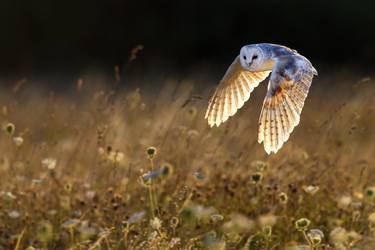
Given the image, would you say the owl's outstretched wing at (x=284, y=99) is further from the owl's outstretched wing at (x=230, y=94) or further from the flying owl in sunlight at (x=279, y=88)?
the owl's outstretched wing at (x=230, y=94)

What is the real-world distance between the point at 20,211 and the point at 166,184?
829mm

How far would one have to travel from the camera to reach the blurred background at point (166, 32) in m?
14.4

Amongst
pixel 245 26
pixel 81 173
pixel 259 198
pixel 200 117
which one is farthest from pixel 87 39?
Result: pixel 259 198

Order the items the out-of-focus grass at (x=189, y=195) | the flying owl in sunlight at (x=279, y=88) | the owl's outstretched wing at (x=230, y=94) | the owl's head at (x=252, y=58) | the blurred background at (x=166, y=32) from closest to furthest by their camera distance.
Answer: the flying owl in sunlight at (x=279, y=88), the owl's head at (x=252, y=58), the out-of-focus grass at (x=189, y=195), the owl's outstretched wing at (x=230, y=94), the blurred background at (x=166, y=32)

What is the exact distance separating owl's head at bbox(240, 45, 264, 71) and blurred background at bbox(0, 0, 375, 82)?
9675 millimetres

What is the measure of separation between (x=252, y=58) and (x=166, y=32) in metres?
11.4

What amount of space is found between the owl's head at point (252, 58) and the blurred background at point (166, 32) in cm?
968

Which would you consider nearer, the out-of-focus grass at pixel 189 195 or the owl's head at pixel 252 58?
the owl's head at pixel 252 58

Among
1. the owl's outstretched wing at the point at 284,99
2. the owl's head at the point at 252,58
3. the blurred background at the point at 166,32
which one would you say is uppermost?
the blurred background at the point at 166,32

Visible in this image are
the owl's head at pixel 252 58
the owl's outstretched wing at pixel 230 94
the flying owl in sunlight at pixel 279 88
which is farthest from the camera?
the owl's outstretched wing at pixel 230 94

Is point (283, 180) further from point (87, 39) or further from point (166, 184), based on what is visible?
point (87, 39)

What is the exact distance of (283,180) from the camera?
4.97 meters

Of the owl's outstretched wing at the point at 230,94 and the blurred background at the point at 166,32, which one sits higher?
the blurred background at the point at 166,32

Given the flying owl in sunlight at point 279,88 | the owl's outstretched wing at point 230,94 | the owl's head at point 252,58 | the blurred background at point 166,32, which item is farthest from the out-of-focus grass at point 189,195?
the blurred background at point 166,32
